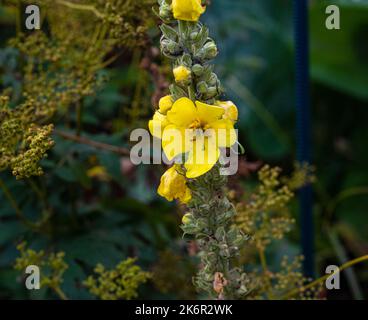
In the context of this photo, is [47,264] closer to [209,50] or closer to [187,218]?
[187,218]

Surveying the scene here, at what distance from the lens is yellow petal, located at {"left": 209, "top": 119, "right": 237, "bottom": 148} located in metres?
0.95

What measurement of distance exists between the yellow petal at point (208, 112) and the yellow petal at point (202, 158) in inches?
1.1

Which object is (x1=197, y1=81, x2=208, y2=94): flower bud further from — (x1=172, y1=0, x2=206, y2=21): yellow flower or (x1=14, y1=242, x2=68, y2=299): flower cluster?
(x1=14, y1=242, x2=68, y2=299): flower cluster

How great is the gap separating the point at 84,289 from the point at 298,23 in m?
0.77

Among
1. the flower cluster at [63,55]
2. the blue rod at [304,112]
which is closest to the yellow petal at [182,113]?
the flower cluster at [63,55]

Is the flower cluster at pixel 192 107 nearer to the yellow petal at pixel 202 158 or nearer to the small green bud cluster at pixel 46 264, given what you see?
the yellow petal at pixel 202 158

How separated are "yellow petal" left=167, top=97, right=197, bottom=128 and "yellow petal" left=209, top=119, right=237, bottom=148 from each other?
0.12 feet

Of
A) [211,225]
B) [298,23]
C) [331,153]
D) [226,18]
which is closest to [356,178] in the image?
[331,153]

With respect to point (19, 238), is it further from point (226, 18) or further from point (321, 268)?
point (226, 18)

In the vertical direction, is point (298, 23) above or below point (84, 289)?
above

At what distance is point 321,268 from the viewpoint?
7.36ft

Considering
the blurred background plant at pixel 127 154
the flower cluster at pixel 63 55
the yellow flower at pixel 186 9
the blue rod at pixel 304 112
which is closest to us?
the yellow flower at pixel 186 9

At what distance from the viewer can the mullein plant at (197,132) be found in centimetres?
94

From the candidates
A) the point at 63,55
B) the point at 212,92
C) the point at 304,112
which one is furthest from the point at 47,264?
the point at 304,112
